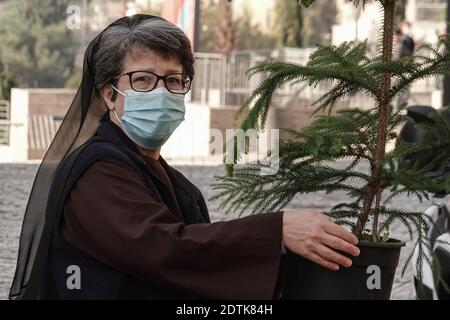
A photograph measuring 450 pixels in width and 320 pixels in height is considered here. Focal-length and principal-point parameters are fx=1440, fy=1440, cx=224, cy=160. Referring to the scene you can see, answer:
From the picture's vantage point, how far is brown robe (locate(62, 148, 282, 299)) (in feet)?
11.2

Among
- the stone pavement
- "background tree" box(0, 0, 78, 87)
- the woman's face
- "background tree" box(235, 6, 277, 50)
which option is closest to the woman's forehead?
the woman's face

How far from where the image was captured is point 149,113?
153 inches

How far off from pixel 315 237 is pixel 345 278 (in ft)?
0.76

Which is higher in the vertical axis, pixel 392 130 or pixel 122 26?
pixel 122 26

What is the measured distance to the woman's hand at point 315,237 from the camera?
343 cm

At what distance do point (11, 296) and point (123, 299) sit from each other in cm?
49

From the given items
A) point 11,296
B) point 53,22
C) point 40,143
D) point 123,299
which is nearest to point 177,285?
point 123,299

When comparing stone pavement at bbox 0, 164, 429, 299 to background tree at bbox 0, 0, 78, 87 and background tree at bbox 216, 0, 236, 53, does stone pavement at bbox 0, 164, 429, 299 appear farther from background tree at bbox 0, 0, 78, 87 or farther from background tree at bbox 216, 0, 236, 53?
background tree at bbox 216, 0, 236, 53

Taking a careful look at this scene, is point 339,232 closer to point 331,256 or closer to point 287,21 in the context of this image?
point 331,256

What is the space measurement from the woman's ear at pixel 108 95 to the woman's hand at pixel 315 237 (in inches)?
27.9

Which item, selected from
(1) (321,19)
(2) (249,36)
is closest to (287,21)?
(2) (249,36)

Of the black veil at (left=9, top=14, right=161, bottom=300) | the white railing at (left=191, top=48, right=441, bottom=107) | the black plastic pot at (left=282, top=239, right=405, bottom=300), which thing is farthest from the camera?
the white railing at (left=191, top=48, right=441, bottom=107)

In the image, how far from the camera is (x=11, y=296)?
385 cm

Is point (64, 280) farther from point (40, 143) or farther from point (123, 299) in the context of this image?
point (40, 143)
